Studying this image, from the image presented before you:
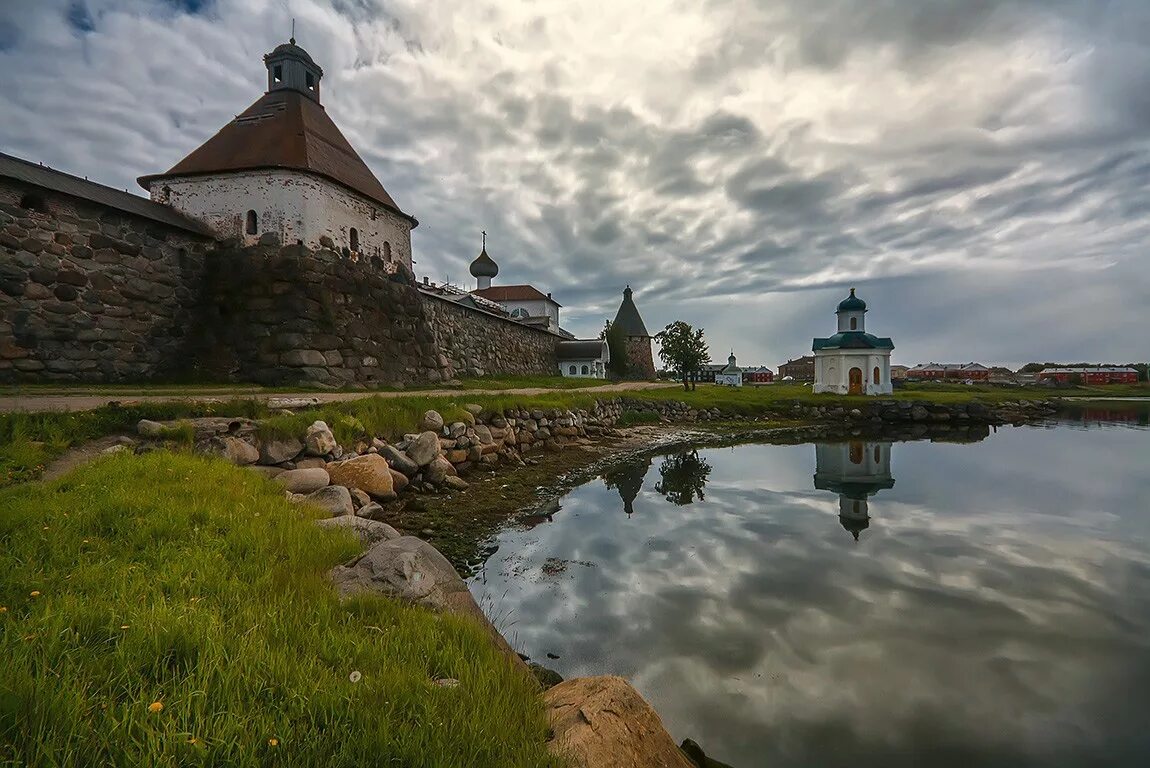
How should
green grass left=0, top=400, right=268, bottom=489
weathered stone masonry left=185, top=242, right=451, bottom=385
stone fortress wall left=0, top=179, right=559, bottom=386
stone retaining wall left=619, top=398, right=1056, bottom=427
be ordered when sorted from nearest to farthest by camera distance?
green grass left=0, top=400, right=268, bottom=489 → stone fortress wall left=0, top=179, right=559, bottom=386 → weathered stone masonry left=185, top=242, right=451, bottom=385 → stone retaining wall left=619, top=398, right=1056, bottom=427

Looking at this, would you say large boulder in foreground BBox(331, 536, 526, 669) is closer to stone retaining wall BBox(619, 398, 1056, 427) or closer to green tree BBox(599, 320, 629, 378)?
stone retaining wall BBox(619, 398, 1056, 427)

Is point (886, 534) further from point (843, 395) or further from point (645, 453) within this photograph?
point (843, 395)

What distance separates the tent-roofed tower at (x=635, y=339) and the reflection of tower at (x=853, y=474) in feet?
121

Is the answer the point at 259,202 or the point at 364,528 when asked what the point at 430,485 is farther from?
the point at 259,202

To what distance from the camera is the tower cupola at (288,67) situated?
17891mm

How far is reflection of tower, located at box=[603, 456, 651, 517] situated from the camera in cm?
1034

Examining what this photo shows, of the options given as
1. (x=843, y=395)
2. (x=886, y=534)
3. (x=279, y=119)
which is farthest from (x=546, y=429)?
(x=843, y=395)

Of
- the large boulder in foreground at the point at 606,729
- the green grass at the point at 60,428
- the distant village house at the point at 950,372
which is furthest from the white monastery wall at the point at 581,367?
the distant village house at the point at 950,372

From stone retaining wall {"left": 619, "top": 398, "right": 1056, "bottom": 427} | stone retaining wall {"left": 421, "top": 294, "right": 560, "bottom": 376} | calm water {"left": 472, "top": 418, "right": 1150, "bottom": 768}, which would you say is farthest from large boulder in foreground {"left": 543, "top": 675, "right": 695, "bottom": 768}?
stone retaining wall {"left": 619, "top": 398, "right": 1056, "bottom": 427}

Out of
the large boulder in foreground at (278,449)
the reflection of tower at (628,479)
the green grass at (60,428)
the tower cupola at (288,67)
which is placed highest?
the tower cupola at (288,67)

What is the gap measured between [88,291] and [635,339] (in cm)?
5070

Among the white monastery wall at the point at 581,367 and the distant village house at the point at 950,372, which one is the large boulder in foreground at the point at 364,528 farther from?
the distant village house at the point at 950,372

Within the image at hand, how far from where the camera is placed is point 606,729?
234 cm

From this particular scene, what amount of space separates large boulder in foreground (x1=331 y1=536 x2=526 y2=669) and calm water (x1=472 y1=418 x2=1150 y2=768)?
1.25m
